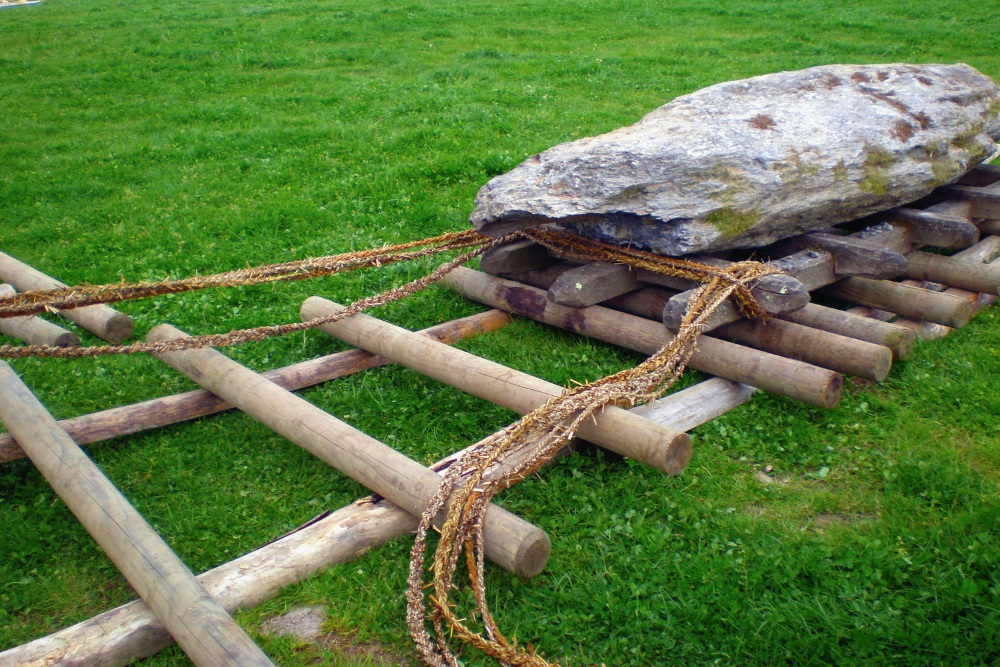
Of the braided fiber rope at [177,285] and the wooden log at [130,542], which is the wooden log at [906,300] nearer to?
the braided fiber rope at [177,285]

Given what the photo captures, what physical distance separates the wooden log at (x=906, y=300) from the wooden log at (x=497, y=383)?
2.43 m

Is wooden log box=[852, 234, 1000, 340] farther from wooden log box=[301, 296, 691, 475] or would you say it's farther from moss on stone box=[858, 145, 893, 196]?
wooden log box=[301, 296, 691, 475]

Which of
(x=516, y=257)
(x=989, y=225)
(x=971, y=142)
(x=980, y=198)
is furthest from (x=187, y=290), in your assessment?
(x=989, y=225)

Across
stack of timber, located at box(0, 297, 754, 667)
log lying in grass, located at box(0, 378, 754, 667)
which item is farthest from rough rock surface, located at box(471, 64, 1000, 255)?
log lying in grass, located at box(0, 378, 754, 667)

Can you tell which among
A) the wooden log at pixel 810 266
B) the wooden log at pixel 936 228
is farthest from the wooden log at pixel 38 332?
the wooden log at pixel 936 228

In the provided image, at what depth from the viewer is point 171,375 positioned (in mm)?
5188

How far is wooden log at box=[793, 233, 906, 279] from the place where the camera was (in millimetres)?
4879

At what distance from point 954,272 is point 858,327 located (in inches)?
53.7

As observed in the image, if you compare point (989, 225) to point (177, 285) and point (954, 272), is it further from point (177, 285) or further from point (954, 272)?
point (177, 285)

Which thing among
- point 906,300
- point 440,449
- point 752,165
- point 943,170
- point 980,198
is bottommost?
point 440,449

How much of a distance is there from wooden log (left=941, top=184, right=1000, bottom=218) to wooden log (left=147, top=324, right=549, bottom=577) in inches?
192

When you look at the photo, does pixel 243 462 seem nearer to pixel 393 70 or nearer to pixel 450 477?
pixel 450 477

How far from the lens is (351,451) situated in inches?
145

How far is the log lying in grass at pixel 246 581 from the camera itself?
2906 millimetres
